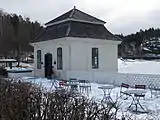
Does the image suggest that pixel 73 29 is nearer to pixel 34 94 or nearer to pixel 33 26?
pixel 34 94

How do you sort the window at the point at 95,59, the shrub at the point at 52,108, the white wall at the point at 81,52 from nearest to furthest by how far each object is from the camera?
the shrub at the point at 52,108, the white wall at the point at 81,52, the window at the point at 95,59

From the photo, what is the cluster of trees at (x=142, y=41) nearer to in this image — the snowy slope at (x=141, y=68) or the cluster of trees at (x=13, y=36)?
the cluster of trees at (x=13, y=36)

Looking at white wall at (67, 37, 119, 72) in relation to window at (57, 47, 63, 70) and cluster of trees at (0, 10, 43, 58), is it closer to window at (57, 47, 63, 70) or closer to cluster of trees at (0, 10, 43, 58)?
window at (57, 47, 63, 70)

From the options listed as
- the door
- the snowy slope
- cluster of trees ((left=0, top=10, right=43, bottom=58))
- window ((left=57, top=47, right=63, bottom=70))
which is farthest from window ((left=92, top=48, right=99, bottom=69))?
cluster of trees ((left=0, top=10, right=43, bottom=58))

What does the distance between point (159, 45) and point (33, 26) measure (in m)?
39.5

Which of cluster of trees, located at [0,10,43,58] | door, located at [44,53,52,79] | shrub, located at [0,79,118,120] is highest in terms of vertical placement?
cluster of trees, located at [0,10,43,58]

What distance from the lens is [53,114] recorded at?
4.31 m

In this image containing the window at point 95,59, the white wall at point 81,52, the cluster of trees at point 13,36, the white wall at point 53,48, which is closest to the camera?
the white wall at point 81,52

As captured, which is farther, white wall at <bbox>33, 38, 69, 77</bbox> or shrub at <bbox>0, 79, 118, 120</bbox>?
white wall at <bbox>33, 38, 69, 77</bbox>

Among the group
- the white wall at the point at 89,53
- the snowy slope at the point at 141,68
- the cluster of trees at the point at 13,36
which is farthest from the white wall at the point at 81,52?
the cluster of trees at the point at 13,36

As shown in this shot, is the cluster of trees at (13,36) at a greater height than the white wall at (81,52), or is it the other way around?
the cluster of trees at (13,36)

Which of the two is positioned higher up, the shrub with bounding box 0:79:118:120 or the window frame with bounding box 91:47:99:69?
the window frame with bounding box 91:47:99:69

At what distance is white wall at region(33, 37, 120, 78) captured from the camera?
22641 mm

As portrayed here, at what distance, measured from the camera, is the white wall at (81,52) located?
74.3ft
